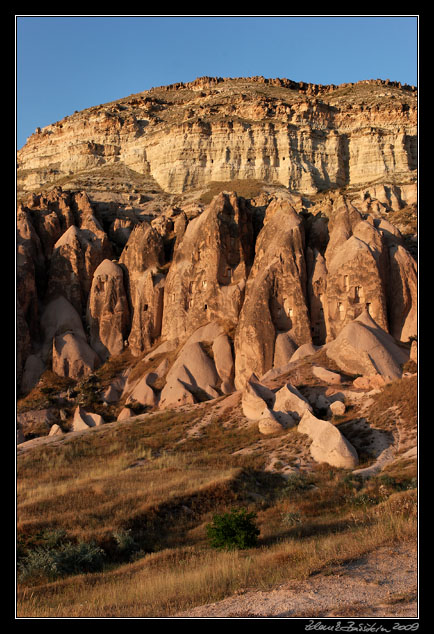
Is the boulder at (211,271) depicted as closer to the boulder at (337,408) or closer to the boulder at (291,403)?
the boulder at (291,403)

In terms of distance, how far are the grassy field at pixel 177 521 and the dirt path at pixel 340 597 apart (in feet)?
1.32

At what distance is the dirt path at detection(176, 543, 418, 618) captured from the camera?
629 centimetres

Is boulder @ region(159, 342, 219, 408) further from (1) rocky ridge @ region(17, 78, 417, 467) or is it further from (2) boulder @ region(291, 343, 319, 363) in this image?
(2) boulder @ region(291, 343, 319, 363)

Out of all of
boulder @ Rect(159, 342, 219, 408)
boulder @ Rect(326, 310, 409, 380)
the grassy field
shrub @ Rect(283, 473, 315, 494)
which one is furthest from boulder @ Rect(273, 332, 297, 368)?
shrub @ Rect(283, 473, 315, 494)

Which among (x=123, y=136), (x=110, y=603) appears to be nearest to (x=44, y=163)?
(x=123, y=136)

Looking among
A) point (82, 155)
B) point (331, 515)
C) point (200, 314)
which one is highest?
point (82, 155)

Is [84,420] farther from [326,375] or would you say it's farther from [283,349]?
[326,375]

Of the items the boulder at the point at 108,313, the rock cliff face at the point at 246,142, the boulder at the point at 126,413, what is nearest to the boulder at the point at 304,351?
the boulder at the point at 126,413

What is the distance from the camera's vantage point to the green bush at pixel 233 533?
1077cm

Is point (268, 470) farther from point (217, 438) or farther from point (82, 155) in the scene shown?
point (82, 155)

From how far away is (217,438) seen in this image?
24406 millimetres

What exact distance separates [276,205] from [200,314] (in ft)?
A: 32.6

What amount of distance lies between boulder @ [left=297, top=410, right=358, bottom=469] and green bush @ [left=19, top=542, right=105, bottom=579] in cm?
1027

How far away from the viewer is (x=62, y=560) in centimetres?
1042
